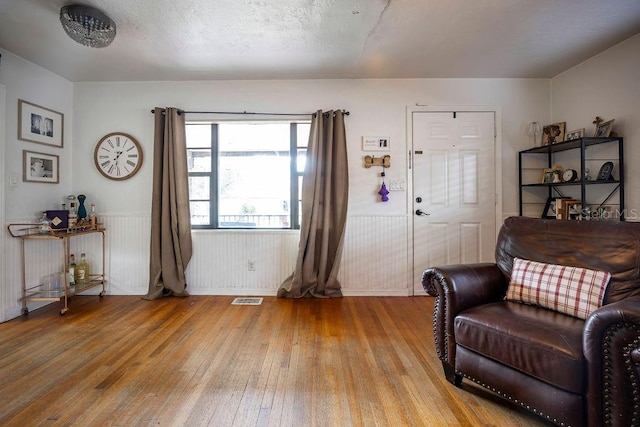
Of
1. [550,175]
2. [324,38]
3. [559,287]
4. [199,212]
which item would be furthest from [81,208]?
[550,175]

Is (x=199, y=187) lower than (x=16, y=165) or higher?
lower

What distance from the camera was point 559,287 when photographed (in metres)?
1.58

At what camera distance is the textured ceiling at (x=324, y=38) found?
2.07 meters

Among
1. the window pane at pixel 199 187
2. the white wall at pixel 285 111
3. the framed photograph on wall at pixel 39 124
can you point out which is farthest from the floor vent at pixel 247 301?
the framed photograph on wall at pixel 39 124

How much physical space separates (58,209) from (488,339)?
4071mm

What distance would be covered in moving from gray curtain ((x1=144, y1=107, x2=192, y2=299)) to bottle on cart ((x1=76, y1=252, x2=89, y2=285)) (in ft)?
2.27

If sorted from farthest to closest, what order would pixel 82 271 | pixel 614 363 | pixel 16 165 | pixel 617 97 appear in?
pixel 82 271, pixel 16 165, pixel 617 97, pixel 614 363

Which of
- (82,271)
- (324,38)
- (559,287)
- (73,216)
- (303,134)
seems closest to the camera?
(559,287)

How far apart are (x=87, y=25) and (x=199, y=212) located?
190 centimetres

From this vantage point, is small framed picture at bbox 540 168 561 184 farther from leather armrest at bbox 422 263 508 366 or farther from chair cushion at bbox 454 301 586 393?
chair cushion at bbox 454 301 586 393

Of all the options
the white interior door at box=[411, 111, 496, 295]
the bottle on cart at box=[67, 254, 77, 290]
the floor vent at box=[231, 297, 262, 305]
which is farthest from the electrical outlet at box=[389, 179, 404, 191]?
the bottle on cart at box=[67, 254, 77, 290]

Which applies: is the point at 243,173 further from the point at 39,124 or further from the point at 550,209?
the point at 550,209

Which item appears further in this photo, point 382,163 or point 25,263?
point 382,163

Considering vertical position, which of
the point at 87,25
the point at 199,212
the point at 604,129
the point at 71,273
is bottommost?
the point at 71,273
